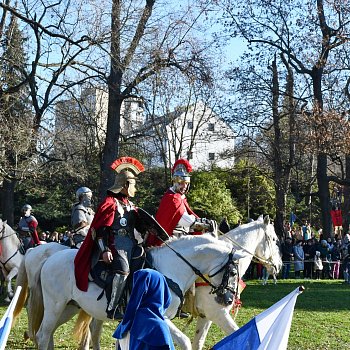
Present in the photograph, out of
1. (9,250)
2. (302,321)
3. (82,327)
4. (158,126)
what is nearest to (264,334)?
(82,327)

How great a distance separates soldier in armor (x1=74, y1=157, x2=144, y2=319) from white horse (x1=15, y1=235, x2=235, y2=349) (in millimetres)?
229

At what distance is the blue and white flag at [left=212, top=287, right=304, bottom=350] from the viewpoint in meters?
5.11

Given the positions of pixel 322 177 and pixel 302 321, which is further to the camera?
pixel 322 177

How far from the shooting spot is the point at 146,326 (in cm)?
450

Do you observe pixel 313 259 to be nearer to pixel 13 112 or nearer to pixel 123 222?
pixel 13 112

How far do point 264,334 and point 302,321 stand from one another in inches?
315

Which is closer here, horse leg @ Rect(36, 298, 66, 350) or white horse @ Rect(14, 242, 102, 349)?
horse leg @ Rect(36, 298, 66, 350)

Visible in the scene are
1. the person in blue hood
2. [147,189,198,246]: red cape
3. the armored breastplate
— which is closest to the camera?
the person in blue hood

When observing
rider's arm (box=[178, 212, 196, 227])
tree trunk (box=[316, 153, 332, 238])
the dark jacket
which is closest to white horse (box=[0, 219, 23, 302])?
rider's arm (box=[178, 212, 196, 227])

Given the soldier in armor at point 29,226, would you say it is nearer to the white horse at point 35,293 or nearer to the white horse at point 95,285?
the white horse at point 35,293

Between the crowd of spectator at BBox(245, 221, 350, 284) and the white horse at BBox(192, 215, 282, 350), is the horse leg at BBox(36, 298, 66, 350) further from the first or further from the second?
the crowd of spectator at BBox(245, 221, 350, 284)

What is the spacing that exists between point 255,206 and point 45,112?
18087 mm

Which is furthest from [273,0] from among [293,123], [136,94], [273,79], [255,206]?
[255,206]

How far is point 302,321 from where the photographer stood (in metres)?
12.9
